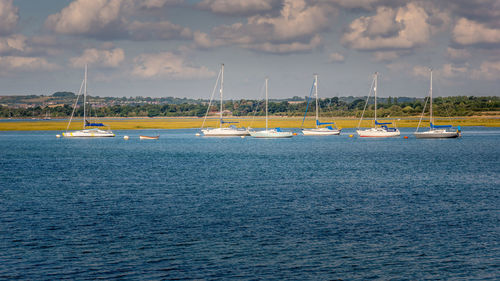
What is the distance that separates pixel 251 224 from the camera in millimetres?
34500

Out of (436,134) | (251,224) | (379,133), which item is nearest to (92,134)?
(379,133)

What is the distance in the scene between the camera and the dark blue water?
83.8 ft

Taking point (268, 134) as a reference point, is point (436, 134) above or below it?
above

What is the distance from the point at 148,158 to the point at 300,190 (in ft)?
145

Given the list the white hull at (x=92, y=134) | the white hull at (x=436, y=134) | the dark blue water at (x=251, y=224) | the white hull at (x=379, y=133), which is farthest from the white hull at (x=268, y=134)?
the dark blue water at (x=251, y=224)

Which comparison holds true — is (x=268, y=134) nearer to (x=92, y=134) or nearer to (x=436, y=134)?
(x=436, y=134)

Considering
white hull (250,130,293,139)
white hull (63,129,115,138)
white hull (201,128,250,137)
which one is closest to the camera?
white hull (63,129,115,138)

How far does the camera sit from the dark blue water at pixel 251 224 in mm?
25531

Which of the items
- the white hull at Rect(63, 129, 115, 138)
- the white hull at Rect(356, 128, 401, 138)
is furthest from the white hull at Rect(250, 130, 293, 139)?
the white hull at Rect(63, 129, 115, 138)

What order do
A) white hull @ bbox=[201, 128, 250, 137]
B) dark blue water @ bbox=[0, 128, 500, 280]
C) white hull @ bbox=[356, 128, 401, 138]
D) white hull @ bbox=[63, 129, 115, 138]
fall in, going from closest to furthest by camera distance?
dark blue water @ bbox=[0, 128, 500, 280]
white hull @ bbox=[356, 128, 401, 138]
white hull @ bbox=[63, 129, 115, 138]
white hull @ bbox=[201, 128, 250, 137]

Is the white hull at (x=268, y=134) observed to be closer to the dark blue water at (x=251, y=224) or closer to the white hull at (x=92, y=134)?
the white hull at (x=92, y=134)

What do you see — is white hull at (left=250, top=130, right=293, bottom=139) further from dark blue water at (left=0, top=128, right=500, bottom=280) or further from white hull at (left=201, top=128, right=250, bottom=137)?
dark blue water at (left=0, top=128, right=500, bottom=280)

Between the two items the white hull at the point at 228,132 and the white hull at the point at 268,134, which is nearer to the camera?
the white hull at the point at 268,134

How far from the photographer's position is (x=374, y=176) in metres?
61.8
